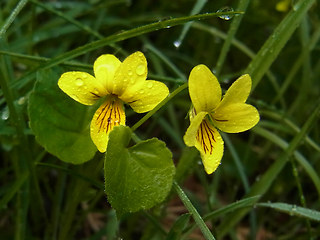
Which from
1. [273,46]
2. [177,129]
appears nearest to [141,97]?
[273,46]

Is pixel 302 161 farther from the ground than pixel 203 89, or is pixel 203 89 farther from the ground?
pixel 203 89

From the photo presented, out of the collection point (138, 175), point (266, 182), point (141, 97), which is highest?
point (141, 97)

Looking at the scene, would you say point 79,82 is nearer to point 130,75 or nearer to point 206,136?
point 130,75

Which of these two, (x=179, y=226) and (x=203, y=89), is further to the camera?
(x=179, y=226)

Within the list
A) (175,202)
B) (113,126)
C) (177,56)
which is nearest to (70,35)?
(177,56)

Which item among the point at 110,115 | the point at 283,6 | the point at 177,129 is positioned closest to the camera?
the point at 110,115

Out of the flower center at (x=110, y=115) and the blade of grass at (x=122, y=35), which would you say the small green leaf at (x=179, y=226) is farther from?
the blade of grass at (x=122, y=35)

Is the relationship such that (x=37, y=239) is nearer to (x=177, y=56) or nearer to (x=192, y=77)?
(x=192, y=77)
